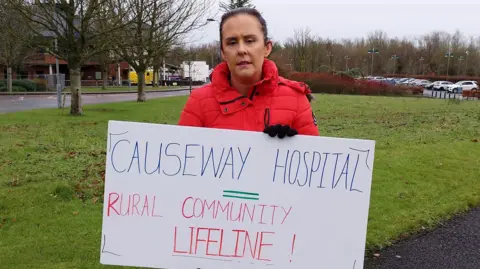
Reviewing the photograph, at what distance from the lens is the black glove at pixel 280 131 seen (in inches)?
85.9

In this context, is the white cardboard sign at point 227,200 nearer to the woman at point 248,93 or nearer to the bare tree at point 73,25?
the woman at point 248,93

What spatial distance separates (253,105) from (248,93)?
71mm

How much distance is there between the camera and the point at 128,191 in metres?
2.36

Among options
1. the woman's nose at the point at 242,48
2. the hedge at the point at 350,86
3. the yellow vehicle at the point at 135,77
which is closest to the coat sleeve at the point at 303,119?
the woman's nose at the point at 242,48

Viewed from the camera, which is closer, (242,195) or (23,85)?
(242,195)

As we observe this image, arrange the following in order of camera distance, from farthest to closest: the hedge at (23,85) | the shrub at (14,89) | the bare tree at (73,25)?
1. the hedge at (23,85)
2. the shrub at (14,89)
3. the bare tree at (73,25)

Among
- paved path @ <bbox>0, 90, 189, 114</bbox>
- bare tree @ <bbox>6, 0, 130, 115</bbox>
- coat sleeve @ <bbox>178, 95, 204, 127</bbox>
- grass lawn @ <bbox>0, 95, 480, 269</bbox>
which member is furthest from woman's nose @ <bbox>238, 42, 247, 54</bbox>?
paved path @ <bbox>0, 90, 189, 114</bbox>

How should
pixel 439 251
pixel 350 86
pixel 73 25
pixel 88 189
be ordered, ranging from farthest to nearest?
pixel 350 86 → pixel 73 25 → pixel 88 189 → pixel 439 251

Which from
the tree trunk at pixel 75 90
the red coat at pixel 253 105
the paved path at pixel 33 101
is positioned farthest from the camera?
the paved path at pixel 33 101

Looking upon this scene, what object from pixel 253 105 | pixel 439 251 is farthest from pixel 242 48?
pixel 439 251

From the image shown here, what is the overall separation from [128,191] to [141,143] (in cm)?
27

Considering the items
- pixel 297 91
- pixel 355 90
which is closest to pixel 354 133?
pixel 297 91

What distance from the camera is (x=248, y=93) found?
2.28 m

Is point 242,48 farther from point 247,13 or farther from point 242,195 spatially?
point 242,195
